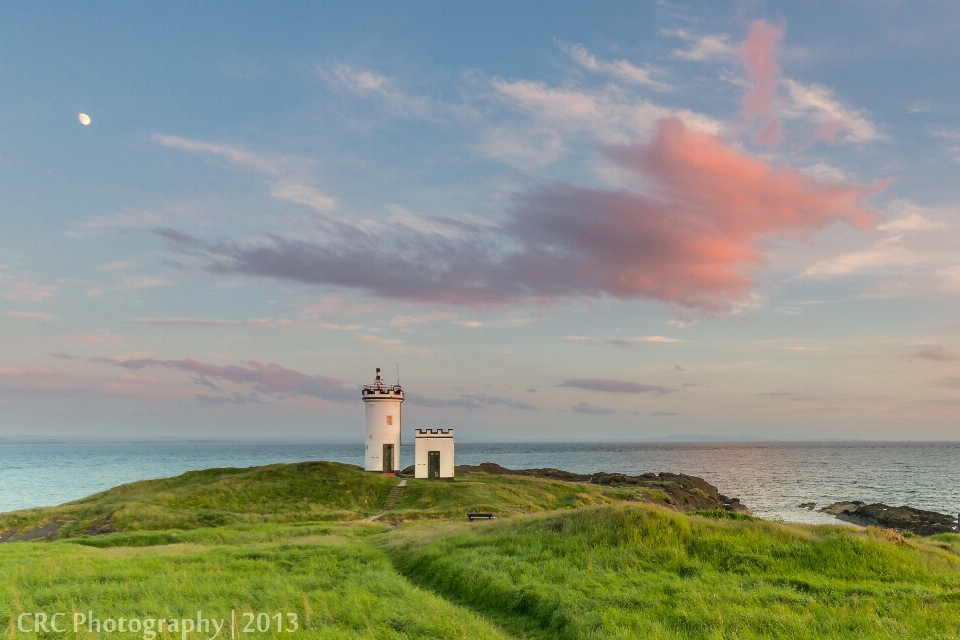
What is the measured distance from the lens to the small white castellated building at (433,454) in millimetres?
57344

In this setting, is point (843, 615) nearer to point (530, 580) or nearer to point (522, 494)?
point (530, 580)

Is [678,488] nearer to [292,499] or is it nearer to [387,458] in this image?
[387,458]

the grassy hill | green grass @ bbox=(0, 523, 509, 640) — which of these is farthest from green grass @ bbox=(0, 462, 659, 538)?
green grass @ bbox=(0, 523, 509, 640)

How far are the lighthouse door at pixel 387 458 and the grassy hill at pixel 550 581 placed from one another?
30.4 meters

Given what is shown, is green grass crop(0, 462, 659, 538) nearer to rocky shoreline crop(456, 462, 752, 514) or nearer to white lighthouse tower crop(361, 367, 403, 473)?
white lighthouse tower crop(361, 367, 403, 473)

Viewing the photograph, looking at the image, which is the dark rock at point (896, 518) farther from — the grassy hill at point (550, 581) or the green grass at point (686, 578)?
the green grass at point (686, 578)

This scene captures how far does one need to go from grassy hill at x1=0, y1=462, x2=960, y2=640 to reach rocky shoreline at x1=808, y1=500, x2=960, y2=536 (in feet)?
107

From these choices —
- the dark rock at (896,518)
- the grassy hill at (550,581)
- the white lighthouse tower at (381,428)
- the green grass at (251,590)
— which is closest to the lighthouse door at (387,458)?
the white lighthouse tower at (381,428)

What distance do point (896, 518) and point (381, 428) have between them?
49.2m

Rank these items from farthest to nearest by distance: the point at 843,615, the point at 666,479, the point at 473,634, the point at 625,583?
1. the point at 666,479
2. the point at 625,583
3. the point at 843,615
4. the point at 473,634

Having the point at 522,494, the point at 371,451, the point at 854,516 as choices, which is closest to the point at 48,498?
the point at 371,451

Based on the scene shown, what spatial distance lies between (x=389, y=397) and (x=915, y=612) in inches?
1935

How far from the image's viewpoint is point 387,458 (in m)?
58.6

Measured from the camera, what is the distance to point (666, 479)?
9569cm
